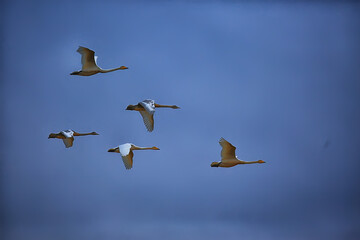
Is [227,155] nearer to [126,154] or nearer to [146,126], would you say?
[146,126]

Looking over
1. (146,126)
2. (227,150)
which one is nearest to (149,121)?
(146,126)

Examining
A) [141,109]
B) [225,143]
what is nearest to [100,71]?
[141,109]

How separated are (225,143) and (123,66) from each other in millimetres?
1527

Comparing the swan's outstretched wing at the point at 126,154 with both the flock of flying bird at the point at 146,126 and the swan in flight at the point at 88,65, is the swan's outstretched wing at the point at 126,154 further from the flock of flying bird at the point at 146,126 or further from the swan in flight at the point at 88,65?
the swan in flight at the point at 88,65

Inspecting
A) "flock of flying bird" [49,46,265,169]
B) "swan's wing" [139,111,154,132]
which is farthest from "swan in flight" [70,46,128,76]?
"swan's wing" [139,111,154,132]

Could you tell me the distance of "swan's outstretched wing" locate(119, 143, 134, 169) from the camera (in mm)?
5758

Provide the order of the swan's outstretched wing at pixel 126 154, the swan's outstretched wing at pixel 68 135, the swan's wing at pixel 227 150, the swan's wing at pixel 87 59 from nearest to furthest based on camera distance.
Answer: the swan's wing at pixel 227 150 → the swan's outstretched wing at pixel 126 154 → the swan's wing at pixel 87 59 → the swan's outstretched wing at pixel 68 135

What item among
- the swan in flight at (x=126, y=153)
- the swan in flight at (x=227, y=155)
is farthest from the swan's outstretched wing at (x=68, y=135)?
the swan in flight at (x=227, y=155)

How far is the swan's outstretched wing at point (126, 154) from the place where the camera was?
5.76m

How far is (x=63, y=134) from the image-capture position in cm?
618

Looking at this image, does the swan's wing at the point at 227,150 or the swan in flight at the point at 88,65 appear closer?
the swan's wing at the point at 227,150

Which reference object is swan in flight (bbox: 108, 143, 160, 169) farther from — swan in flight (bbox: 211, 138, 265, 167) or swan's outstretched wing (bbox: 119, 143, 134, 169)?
swan in flight (bbox: 211, 138, 265, 167)

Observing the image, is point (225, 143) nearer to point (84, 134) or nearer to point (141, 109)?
point (141, 109)

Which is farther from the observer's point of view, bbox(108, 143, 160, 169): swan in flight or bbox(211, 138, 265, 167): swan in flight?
bbox(108, 143, 160, 169): swan in flight
